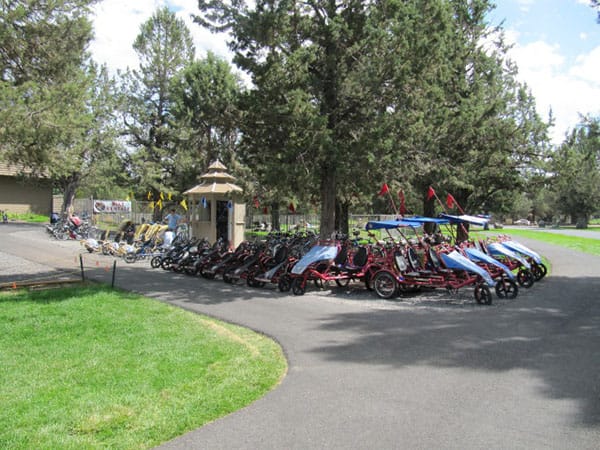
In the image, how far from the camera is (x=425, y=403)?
454cm

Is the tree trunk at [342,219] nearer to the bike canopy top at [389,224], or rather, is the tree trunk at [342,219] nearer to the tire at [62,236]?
the bike canopy top at [389,224]

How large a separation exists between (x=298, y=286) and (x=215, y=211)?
9.66m

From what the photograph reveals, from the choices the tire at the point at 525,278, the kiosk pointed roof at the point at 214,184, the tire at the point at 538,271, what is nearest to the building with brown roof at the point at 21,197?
the kiosk pointed roof at the point at 214,184

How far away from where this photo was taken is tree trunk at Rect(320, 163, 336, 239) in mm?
13484

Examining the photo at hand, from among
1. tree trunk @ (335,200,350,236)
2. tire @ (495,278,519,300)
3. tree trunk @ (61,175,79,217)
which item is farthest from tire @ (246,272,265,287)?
tree trunk @ (61,175,79,217)

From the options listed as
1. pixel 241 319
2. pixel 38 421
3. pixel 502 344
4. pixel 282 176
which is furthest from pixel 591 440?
pixel 282 176

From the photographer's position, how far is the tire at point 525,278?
11809mm

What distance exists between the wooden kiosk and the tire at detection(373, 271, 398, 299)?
32.7 ft

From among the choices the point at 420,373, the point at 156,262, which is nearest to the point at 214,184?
the point at 156,262

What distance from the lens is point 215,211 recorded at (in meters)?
19.8

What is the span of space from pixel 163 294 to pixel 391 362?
6634mm

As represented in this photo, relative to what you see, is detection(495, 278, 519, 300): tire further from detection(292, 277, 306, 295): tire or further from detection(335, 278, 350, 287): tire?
detection(292, 277, 306, 295): tire

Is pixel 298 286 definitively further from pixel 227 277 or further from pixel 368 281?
A: pixel 227 277

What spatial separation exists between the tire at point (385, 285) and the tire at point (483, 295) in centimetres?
170
